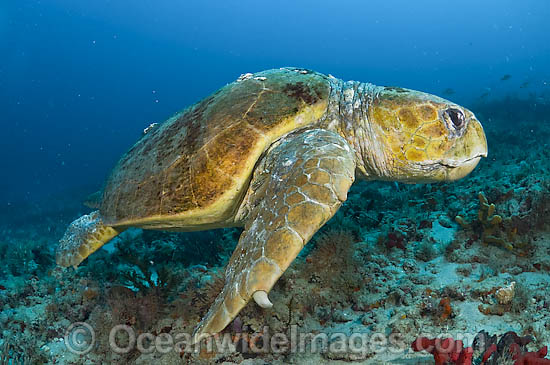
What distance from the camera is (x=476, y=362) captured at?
2193mm

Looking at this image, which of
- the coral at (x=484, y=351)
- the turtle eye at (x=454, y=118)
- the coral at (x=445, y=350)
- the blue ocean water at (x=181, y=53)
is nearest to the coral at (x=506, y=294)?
the coral at (x=484, y=351)

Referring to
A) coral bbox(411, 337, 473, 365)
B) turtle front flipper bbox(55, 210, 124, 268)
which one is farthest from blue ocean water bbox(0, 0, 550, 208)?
coral bbox(411, 337, 473, 365)

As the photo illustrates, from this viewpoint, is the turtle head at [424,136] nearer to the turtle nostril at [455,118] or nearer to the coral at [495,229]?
the turtle nostril at [455,118]

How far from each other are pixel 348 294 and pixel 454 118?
2198mm

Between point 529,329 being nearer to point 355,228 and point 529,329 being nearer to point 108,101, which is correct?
point 355,228

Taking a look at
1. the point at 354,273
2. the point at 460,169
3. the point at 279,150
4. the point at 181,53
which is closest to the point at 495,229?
the point at 460,169

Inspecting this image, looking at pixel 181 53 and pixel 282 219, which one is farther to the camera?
pixel 181 53

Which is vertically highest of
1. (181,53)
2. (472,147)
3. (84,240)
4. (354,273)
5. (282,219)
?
(181,53)

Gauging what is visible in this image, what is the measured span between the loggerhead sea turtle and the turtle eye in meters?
0.01

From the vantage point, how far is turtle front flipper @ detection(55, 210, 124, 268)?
4.42 m

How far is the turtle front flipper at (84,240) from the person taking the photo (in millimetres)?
4418

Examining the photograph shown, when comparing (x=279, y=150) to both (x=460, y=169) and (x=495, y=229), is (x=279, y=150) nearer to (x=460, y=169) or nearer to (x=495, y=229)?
(x=460, y=169)

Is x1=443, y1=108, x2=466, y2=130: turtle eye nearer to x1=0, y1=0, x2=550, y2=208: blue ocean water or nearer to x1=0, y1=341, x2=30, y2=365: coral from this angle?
x1=0, y1=341, x2=30, y2=365: coral

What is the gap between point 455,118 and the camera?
3.04 m
